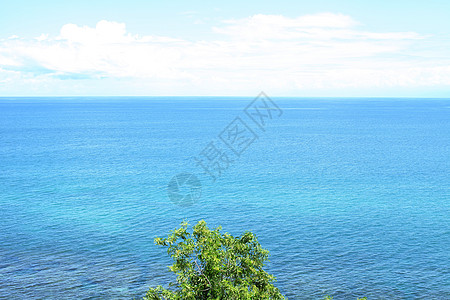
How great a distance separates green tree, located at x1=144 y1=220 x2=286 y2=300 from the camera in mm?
20634

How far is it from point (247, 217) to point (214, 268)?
1485 inches

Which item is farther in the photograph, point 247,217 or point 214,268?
point 247,217

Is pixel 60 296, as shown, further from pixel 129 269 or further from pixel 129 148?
pixel 129 148

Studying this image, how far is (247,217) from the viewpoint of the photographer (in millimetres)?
57781

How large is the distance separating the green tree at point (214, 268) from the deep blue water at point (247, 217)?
18.2 m

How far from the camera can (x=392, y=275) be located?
140 feet

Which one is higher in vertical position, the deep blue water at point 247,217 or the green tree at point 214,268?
the green tree at point 214,268

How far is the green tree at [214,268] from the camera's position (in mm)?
20634

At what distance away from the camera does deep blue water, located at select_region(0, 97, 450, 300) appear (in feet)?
137

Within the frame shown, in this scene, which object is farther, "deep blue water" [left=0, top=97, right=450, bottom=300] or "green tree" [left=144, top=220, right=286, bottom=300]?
"deep blue water" [left=0, top=97, right=450, bottom=300]

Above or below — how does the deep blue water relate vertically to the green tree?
below

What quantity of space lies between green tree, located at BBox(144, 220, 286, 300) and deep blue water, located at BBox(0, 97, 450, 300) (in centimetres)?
1825

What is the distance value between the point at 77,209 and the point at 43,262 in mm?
17384

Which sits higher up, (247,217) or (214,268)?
(214,268)
